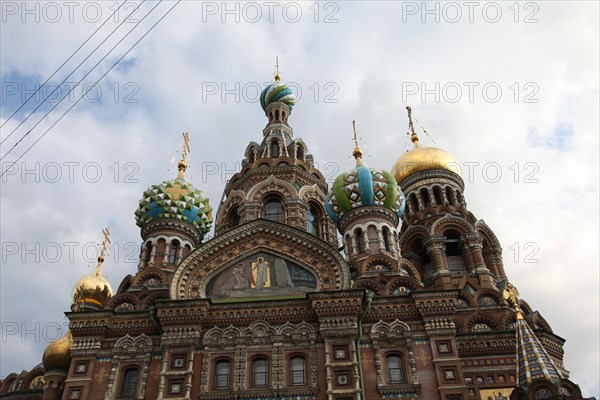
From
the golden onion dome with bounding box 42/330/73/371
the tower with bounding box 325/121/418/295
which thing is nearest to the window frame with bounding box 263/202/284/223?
the tower with bounding box 325/121/418/295

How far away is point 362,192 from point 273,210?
3211 millimetres

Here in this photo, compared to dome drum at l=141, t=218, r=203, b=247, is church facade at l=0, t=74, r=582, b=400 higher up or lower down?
lower down

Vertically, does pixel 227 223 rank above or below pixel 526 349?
above

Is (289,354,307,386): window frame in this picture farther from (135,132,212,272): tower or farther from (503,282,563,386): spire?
(135,132,212,272): tower

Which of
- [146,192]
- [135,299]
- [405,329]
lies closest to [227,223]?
[146,192]

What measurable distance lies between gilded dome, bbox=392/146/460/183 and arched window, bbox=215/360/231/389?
11.9 meters

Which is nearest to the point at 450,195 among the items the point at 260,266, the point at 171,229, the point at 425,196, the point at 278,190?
the point at 425,196

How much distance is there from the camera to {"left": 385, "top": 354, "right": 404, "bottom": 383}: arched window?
36.8 feet

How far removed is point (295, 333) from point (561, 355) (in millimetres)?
7662

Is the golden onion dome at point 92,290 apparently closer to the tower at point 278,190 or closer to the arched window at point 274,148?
the tower at point 278,190

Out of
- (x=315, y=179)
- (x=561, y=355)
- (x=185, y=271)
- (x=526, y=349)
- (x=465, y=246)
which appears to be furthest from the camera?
(x=315, y=179)

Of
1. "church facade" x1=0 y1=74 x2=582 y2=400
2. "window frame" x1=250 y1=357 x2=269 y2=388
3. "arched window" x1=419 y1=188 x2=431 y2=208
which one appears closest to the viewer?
"church facade" x1=0 y1=74 x2=582 y2=400

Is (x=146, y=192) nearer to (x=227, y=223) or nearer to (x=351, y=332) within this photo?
(x=227, y=223)

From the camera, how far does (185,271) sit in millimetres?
13086
